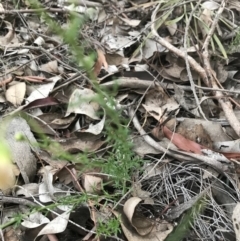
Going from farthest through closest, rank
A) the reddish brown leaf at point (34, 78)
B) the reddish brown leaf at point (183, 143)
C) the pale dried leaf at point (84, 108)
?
the reddish brown leaf at point (34, 78)
the pale dried leaf at point (84, 108)
the reddish brown leaf at point (183, 143)

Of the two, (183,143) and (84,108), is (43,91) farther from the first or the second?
(183,143)

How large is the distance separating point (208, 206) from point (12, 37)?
1.04 meters

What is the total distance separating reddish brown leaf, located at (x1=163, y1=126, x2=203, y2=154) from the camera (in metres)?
1.39

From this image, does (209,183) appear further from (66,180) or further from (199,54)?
(199,54)

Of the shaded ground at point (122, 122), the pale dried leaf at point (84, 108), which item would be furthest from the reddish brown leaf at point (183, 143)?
the pale dried leaf at point (84, 108)

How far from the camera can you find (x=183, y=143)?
1417mm

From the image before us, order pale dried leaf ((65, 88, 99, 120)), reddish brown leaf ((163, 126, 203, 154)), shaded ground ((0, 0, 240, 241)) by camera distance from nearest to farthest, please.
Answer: shaded ground ((0, 0, 240, 241)), reddish brown leaf ((163, 126, 203, 154)), pale dried leaf ((65, 88, 99, 120))

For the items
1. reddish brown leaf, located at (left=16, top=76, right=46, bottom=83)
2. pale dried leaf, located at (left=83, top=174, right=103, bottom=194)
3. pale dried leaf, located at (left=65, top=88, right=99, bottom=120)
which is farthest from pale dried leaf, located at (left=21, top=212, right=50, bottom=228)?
reddish brown leaf, located at (left=16, top=76, right=46, bottom=83)

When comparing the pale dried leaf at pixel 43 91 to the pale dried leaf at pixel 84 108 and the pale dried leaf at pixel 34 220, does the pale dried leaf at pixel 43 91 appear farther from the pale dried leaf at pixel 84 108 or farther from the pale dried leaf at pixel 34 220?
the pale dried leaf at pixel 34 220

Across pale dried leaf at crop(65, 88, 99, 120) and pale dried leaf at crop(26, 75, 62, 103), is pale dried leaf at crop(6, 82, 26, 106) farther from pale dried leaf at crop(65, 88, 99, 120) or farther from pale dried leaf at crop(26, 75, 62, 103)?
pale dried leaf at crop(65, 88, 99, 120)

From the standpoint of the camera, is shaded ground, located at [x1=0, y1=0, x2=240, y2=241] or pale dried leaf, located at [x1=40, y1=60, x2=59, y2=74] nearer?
shaded ground, located at [x1=0, y1=0, x2=240, y2=241]

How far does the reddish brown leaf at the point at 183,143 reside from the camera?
1392mm

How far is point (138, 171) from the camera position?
52.4 inches

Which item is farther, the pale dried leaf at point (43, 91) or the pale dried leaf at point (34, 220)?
the pale dried leaf at point (43, 91)
